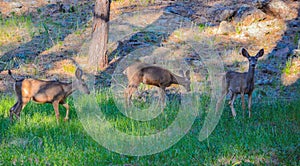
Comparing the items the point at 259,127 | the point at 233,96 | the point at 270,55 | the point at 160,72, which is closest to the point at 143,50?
the point at 270,55

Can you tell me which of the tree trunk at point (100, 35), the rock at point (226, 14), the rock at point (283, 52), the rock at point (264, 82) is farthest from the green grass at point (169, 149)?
the rock at point (226, 14)

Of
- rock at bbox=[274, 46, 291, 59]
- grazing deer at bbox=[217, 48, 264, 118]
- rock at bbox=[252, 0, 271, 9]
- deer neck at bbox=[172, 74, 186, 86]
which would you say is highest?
rock at bbox=[252, 0, 271, 9]

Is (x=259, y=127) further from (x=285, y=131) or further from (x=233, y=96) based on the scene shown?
(x=233, y=96)

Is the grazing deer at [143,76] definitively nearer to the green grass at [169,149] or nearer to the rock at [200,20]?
the green grass at [169,149]

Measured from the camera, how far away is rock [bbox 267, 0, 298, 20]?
16.6 m

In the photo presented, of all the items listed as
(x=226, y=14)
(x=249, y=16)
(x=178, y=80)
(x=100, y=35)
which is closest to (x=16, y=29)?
(x=100, y=35)

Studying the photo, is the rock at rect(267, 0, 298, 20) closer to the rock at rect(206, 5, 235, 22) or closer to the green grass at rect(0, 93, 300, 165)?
the rock at rect(206, 5, 235, 22)

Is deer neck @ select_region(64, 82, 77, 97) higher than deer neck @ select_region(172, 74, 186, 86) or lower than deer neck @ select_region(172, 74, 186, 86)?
higher

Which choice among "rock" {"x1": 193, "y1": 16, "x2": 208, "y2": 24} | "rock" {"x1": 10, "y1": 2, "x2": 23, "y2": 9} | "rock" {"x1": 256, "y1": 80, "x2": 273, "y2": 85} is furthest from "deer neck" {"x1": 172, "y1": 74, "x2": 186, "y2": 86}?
"rock" {"x1": 10, "y1": 2, "x2": 23, "y2": 9}

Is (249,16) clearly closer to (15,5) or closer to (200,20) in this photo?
(200,20)

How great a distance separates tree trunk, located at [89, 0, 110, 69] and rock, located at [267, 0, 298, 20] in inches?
223

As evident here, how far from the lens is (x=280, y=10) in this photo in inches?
659

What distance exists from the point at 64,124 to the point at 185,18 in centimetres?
885

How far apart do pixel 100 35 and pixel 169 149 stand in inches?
264
